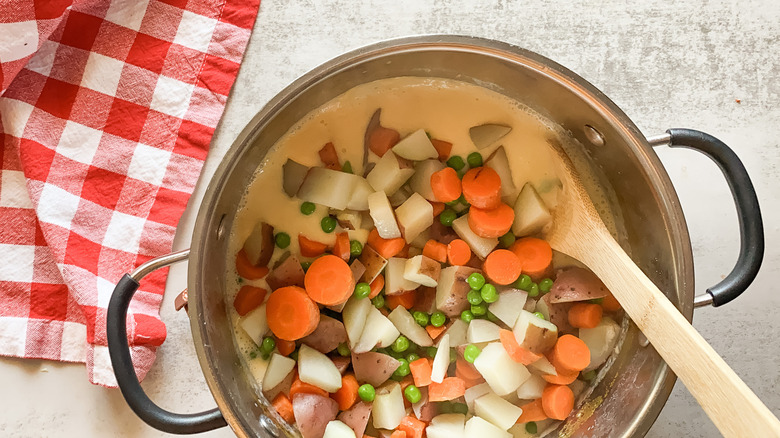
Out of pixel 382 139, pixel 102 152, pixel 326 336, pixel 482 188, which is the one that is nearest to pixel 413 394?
pixel 326 336

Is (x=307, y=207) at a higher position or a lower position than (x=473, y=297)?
higher

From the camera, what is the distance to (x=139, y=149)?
74.6 inches

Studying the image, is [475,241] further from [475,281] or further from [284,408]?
[284,408]

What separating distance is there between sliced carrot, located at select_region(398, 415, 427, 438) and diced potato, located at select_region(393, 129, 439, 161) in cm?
75

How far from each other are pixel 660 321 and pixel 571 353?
15.1 inches

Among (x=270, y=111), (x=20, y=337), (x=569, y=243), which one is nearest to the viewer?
(x=270, y=111)

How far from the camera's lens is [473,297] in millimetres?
1818

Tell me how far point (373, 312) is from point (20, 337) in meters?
1.04

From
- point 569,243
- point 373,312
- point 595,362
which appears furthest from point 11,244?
point 595,362

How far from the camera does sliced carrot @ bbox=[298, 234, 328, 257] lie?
5.91ft

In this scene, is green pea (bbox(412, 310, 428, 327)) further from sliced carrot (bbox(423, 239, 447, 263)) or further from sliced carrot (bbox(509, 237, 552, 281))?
sliced carrot (bbox(509, 237, 552, 281))

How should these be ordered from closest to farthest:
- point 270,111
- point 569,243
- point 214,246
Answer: point 270,111 < point 214,246 < point 569,243

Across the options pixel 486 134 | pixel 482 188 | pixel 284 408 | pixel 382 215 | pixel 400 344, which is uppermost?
pixel 486 134

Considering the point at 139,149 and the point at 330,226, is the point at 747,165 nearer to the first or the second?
the point at 330,226
